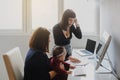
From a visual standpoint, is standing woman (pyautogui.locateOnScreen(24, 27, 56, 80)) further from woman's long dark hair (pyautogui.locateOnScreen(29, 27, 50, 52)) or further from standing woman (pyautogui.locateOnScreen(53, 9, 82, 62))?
standing woman (pyautogui.locateOnScreen(53, 9, 82, 62))

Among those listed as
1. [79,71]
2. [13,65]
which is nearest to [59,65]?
[79,71]

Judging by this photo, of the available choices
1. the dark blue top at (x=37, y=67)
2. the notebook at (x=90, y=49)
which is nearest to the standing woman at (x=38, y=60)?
the dark blue top at (x=37, y=67)

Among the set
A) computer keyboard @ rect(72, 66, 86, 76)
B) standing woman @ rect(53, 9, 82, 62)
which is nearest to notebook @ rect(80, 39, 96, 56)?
standing woman @ rect(53, 9, 82, 62)

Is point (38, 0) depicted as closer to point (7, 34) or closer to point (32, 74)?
point (7, 34)

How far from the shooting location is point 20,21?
4.35 meters

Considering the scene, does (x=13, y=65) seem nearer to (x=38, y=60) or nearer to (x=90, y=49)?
(x=38, y=60)

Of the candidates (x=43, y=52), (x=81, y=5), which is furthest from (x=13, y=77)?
(x=81, y=5)

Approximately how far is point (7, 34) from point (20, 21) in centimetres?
34

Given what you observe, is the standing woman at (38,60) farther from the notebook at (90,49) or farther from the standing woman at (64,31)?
the notebook at (90,49)

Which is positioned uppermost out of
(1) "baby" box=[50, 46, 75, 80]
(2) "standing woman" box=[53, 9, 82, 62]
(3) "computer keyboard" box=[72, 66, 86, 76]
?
(2) "standing woman" box=[53, 9, 82, 62]

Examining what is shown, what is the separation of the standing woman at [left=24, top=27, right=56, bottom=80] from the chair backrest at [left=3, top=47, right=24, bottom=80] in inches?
3.9

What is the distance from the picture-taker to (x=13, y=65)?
2.10 m

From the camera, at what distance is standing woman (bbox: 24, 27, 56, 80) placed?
2.01 metres

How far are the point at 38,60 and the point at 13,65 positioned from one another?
0.25 m
